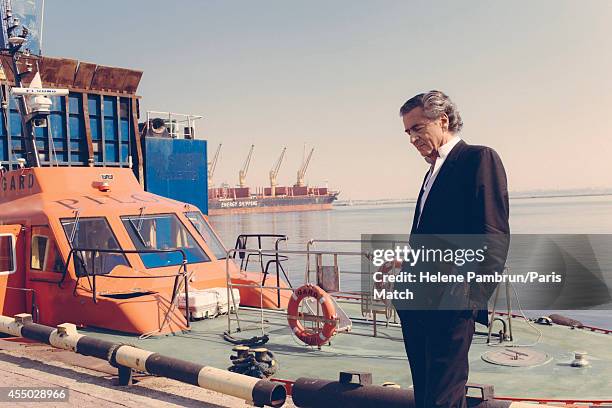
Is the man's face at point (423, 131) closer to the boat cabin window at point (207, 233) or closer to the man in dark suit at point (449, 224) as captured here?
the man in dark suit at point (449, 224)

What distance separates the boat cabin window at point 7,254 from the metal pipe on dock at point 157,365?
977 mm

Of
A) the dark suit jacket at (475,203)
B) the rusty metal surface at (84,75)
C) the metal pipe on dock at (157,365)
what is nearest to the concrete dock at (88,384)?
the metal pipe on dock at (157,365)

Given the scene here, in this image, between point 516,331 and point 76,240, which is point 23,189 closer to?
point 76,240

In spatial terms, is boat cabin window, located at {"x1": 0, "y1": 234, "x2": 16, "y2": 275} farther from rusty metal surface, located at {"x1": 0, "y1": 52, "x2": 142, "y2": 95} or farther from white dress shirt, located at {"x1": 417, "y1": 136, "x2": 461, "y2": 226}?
white dress shirt, located at {"x1": 417, "y1": 136, "x2": 461, "y2": 226}

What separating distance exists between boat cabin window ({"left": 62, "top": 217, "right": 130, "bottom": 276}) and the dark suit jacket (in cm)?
581

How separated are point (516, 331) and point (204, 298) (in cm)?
377

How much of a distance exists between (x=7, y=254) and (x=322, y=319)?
4372 mm

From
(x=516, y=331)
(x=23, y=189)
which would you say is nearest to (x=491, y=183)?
(x=516, y=331)

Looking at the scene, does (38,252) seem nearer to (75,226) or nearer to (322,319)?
(75,226)

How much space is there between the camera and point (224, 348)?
660 cm

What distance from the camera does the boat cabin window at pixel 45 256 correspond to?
7.66 meters


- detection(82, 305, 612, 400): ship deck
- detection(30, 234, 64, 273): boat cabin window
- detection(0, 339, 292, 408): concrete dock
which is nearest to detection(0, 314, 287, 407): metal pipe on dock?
detection(0, 339, 292, 408): concrete dock

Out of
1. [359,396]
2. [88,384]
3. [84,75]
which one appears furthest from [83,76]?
[359,396]

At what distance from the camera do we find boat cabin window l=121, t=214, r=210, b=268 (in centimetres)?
811
